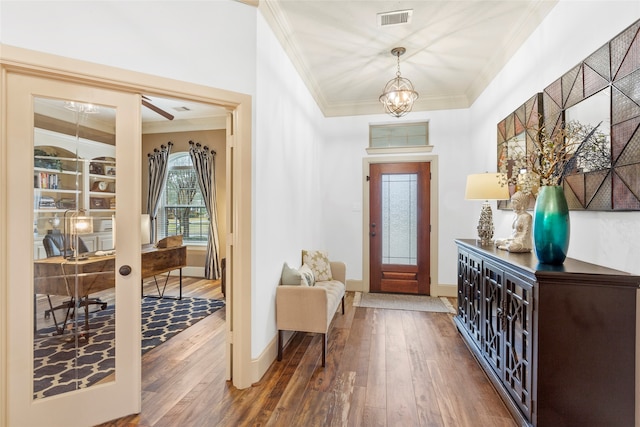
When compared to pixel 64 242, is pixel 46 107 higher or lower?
higher

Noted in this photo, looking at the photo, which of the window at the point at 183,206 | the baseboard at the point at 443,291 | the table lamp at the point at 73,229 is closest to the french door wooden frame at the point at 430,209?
the baseboard at the point at 443,291

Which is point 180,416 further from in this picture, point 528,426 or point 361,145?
point 361,145

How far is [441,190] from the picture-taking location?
4.77 meters

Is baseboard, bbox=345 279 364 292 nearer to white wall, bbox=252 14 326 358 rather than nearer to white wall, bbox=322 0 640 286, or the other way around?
white wall, bbox=322 0 640 286

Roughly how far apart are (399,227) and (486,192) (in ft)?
6.94

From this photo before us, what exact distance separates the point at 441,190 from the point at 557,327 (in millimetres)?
3320

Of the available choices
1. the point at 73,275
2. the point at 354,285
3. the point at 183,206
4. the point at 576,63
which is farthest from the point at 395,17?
the point at 183,206

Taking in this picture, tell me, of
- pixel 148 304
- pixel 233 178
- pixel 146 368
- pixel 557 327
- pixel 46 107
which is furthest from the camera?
pixel 148 304

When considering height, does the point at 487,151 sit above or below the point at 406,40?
below

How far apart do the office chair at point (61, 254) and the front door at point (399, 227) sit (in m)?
3.85

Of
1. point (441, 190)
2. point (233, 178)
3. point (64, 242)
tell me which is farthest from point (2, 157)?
point (441, 190)

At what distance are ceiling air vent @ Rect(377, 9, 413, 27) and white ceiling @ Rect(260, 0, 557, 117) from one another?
0.05 metres

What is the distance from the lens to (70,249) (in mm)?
1914

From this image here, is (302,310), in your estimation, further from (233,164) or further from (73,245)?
(73,245)
